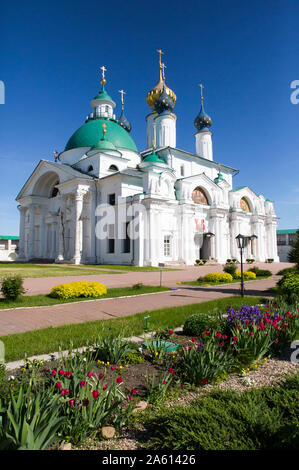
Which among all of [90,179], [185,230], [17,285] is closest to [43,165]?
[90,179]

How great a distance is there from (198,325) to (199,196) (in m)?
29.6

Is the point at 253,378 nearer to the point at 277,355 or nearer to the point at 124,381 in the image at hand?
the point at 277,355

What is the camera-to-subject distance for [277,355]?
5008 mm

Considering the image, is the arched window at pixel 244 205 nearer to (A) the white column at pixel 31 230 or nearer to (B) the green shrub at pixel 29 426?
(A) the white column at pixel 31 230

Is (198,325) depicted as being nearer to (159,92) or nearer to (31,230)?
(31,230)

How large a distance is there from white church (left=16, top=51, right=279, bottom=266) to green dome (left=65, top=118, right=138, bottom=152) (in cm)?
15

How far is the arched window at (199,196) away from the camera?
110 feet

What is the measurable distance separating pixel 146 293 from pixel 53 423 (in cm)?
932

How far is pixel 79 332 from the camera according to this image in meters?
5.85

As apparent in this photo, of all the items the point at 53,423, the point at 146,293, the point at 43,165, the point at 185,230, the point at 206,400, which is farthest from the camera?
the point at 43,165

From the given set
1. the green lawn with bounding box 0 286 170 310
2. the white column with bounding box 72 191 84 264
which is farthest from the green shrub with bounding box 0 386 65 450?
the white column with bounding box 72 191 84 264

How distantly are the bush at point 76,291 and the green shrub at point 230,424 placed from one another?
25.9ft

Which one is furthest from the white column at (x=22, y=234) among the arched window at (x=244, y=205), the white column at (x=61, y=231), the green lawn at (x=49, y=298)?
the green lawn at (x=49, y=298)

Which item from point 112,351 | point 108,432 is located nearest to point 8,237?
point 112,351
